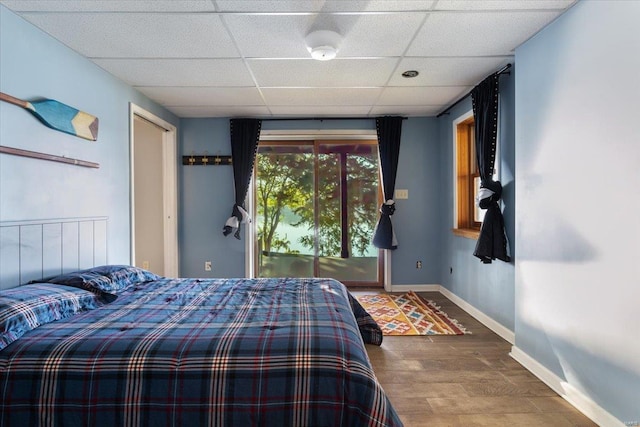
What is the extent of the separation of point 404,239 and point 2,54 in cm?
409

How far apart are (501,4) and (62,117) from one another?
115 inches

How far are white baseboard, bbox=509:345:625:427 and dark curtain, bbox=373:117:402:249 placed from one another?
2.04 m

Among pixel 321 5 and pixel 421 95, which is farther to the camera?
pixel 421 95

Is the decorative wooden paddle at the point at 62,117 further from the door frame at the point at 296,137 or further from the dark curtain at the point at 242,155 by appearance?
the door frame at the point at 296,137

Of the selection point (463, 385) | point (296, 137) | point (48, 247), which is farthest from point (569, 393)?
point (296, 137)

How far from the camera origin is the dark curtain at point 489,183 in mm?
2746

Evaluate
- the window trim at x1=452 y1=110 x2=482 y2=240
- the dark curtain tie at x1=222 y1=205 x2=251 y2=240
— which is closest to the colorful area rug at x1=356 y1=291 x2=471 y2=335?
the window trim at x1=452 y1=110 x2=482 y2=240

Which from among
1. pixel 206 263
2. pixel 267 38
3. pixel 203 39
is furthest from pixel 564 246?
pixel 206 263

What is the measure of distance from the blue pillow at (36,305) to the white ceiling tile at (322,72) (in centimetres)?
204

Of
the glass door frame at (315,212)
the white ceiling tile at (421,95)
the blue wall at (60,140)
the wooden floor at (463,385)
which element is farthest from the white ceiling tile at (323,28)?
the wooden floor at (463,385)

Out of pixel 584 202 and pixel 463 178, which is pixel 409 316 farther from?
pixel 584 202

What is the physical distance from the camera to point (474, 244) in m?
3.39

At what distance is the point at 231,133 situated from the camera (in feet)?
14.0

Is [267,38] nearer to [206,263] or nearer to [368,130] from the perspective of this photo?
[368,130]
